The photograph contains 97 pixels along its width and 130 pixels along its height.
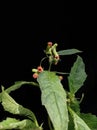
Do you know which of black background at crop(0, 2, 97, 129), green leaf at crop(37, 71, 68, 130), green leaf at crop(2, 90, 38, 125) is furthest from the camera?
black background at crop(0, 2, 97, 129)

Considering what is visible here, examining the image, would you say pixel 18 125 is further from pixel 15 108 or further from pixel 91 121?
pixel 91 121

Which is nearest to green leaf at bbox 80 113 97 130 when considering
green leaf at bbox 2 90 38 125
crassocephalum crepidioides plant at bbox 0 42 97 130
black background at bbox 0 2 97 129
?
crassocephalum crepidioides plant at bbox 0 42 97 130

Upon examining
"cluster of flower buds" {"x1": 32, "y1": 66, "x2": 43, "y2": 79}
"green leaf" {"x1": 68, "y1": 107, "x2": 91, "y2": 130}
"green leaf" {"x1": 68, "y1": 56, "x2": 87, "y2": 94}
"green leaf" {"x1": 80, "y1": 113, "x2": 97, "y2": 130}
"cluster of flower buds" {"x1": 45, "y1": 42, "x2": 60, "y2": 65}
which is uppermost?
"cluster of flower buds" {"x1": 45, "y1": 42, "x2": 60, "y2": 65}

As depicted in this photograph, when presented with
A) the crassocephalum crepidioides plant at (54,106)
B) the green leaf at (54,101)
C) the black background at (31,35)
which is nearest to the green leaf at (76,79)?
the crassocephalum crepidioides plant at (54,106)

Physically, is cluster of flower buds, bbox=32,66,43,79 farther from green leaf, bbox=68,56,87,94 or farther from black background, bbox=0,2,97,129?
black background, bbox=0,2,97,129

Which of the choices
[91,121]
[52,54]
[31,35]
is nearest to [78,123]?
[91,121]

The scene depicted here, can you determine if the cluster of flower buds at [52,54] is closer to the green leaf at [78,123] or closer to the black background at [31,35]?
the green leaf at [78,123]
